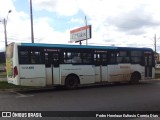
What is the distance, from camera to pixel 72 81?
21.4 metres

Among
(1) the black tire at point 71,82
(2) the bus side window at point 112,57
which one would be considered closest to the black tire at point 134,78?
(2) the bus side window at point 112,57

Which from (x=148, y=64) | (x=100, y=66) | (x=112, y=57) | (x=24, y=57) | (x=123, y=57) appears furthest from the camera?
(x=148, y=64)

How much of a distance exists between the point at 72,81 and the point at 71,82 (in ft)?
0.33

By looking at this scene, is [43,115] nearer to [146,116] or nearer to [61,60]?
[146,116]

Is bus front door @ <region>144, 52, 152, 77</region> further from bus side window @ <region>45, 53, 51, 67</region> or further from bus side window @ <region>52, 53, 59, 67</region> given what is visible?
bus side window @ <region>45, 53, 51, 67</region>

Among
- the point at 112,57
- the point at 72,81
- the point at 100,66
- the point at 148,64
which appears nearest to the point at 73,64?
the point at 72,81

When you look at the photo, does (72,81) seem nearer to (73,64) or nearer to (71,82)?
(71,82)

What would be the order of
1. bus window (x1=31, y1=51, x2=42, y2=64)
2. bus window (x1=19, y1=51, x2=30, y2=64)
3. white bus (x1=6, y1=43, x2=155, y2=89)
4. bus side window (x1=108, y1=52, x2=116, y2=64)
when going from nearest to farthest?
bus window (x1=19, y1=51, x2=30, y2=64) → white bus (x1=6, y1=43, x2=155, y2=89) → bus window (x1=31, y1=51, x2=42, y2=64) → bus side window (x1=108, y1=52, x2=116, y2=64)

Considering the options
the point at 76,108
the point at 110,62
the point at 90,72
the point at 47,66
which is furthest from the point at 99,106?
the point at 110,62

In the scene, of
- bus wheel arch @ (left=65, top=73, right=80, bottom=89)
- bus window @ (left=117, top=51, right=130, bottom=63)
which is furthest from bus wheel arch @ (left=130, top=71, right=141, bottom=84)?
bus wheel arch @ (left=65, top=73, right=80, bottom=89)

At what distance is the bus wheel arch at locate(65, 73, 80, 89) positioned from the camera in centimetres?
2110

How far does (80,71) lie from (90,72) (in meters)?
0.82

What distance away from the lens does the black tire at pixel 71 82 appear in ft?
69.2

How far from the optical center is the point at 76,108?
42.3ft
